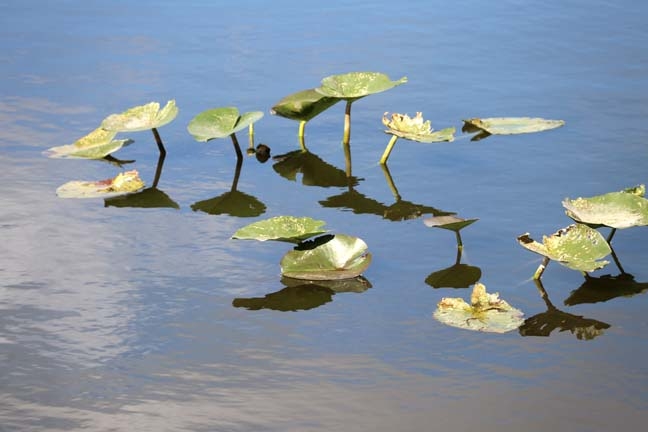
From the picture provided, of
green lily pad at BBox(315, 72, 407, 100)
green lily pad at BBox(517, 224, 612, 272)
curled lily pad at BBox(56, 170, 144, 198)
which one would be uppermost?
green lily pad at BBox(315, 72, 407, 100)

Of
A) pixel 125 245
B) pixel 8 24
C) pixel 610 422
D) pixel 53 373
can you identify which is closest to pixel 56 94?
pixel 8 24

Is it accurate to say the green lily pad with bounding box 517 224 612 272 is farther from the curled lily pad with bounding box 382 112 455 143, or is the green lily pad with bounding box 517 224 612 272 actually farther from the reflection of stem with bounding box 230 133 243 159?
Answer: the reflection of stem with bounding box 230 133 243 159

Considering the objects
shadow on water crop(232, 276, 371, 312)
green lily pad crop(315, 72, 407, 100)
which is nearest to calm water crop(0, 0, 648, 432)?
shadow on water crop(232, 276, 371, 312)

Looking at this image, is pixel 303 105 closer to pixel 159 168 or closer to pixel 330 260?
pixel 159 168

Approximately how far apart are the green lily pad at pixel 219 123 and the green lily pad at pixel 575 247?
3.07 feet

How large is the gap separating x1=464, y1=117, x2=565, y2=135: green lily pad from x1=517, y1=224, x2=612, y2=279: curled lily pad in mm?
866

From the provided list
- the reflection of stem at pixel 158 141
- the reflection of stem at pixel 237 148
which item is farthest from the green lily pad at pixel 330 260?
the reflection of stem at pixel 158 141

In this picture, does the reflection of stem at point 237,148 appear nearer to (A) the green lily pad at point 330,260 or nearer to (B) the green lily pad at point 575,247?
(A) the green lily pad at point 330,260

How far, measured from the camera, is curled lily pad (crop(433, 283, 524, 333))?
1938 millimetres

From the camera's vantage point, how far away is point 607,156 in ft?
9.34

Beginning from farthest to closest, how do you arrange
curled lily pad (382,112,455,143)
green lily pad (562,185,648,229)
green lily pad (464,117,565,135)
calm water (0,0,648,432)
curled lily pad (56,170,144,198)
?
green lily pad (464,117,565,135)
curled lily pad (382,112,455,143)
curled lily pad (56,170,144,198)
green lily pad (562,185,648,229)
calm water (0,0,648,432)

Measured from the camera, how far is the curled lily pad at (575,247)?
2078 mm

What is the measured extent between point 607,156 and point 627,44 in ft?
3.64

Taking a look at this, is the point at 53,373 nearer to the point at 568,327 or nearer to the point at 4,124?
the point at 568,327
